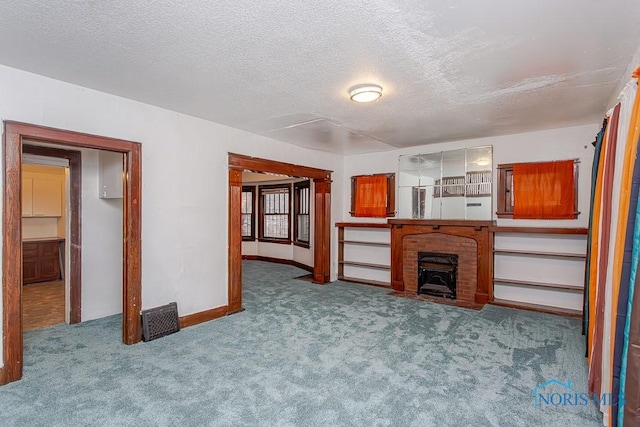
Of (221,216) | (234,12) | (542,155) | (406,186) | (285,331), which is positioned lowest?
(285,331)

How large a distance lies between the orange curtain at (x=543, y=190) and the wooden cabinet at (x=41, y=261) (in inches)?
324

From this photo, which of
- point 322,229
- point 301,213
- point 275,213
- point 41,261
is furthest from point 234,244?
point 275,213

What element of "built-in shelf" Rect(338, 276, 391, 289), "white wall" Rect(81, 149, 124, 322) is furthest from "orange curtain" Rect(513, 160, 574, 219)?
"white wall" Rect(81, 149, 124, 322)

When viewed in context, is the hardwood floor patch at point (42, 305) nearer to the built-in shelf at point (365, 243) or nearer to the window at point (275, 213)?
the built-in shelf at point (365, 243)

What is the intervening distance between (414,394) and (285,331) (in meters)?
1.73

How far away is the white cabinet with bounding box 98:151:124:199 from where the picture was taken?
399cm

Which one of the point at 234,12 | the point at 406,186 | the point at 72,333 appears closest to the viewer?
the point at 234,12

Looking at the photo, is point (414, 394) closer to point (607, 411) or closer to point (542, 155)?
point (607, 411)

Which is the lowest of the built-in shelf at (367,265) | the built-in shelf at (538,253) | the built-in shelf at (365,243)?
the built-in shelf at (367,265)

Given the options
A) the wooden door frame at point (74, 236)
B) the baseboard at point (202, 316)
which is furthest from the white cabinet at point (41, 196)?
the baseboard at point (202, 316)

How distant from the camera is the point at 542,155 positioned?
4.79 metres

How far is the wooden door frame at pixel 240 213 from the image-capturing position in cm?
452

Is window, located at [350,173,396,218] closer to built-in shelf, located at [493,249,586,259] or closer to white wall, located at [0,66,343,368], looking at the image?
built-in shelf, located at [493,249,586,259]

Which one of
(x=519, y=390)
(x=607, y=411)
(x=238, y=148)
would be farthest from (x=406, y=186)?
(x=607, y=411)
